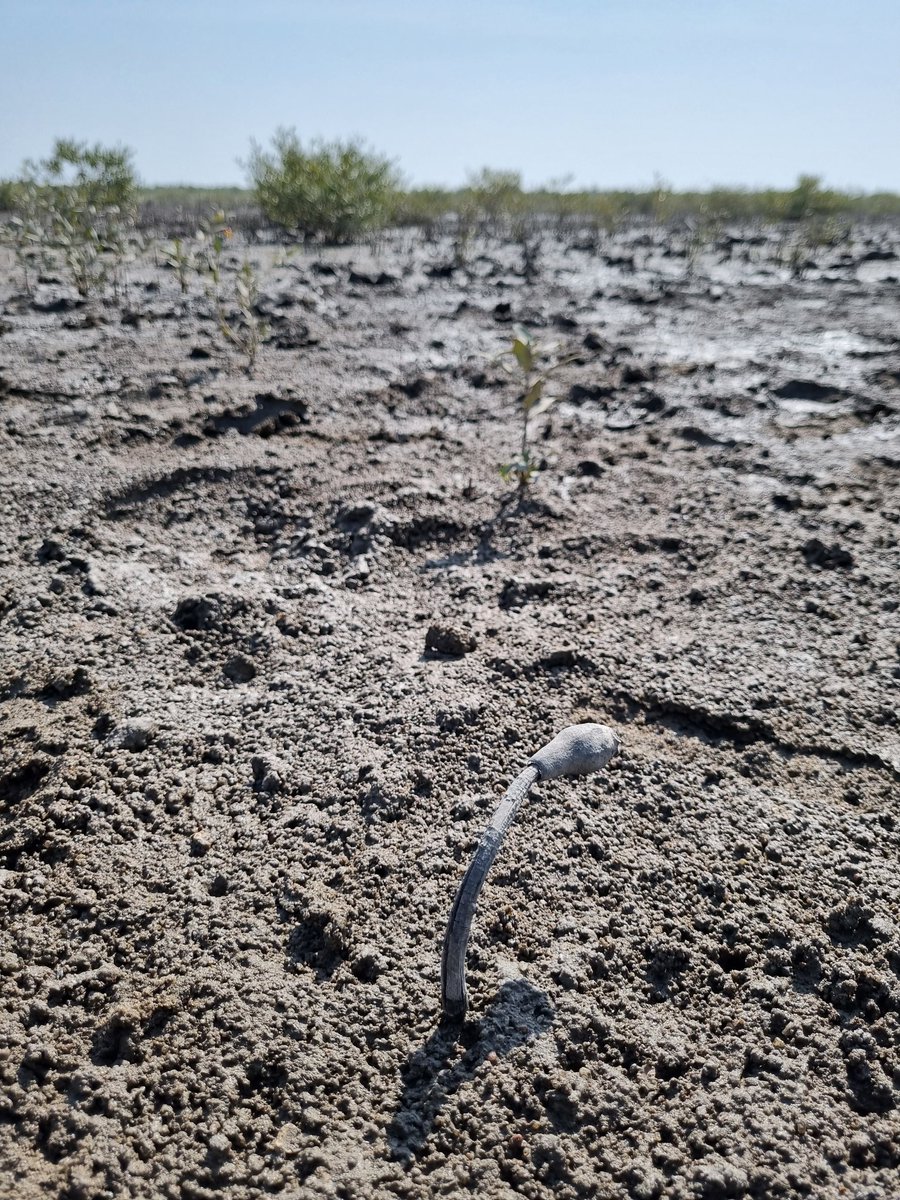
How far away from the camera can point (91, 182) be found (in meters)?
7.49

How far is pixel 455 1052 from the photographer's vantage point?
126cm

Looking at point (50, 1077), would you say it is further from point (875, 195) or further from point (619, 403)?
point (875, 195)

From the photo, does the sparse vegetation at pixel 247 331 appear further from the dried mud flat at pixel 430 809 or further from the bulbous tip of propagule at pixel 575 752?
the bulbous tip of propagule at pixel 575 752

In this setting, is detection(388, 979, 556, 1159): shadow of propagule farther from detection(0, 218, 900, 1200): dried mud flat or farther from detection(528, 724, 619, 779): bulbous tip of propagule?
detection(528, 724, 619, 779): bulbous tip of propagule

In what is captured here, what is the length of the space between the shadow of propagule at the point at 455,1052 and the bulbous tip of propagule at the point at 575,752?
404 mm

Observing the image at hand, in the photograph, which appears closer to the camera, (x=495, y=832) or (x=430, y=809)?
(x=495, y=832)

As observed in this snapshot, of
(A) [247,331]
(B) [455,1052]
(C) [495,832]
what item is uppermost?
(A) [247,331]

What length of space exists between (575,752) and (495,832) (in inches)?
8.1

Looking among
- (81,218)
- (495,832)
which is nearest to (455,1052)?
(495,832)

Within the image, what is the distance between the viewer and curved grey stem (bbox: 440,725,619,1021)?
3.82 feet

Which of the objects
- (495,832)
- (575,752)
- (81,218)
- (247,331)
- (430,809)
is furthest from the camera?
(81,218)

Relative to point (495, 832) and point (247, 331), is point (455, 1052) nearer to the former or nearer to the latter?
point (495, 832)

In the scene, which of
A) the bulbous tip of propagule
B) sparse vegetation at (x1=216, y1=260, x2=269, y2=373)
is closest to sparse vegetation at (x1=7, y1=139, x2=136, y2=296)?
sparse vegetation at (x1=216, y1=260, x2=269, y2=373)

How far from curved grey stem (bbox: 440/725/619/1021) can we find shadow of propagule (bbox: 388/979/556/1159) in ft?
0.14
